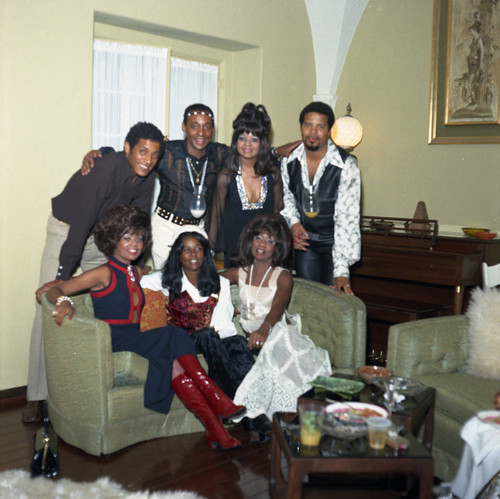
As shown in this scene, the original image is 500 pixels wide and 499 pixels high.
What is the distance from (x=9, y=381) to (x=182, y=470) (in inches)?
62.9

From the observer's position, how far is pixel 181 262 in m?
3.69

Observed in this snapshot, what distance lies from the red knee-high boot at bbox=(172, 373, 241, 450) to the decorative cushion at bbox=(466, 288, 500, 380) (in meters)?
1.29

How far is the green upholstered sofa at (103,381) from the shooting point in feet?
10.3

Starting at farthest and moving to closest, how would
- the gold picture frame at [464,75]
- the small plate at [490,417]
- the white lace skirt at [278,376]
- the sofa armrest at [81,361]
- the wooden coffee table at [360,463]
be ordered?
the gold picture frame at [464,75]
the white lace skirt at [278,376]
the sofa armrest at [81,361]
the small plate at [490,417]
the wooden coffee table at [360,463]

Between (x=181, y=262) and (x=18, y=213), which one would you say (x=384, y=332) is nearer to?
(x=181, y=262)

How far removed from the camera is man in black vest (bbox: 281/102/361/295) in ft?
12.1

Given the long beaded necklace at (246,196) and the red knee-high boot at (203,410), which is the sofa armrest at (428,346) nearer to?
the red knee-high boot at (203,410)

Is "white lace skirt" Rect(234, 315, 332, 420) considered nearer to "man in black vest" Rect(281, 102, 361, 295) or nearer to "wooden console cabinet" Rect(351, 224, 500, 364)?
"man in black vest" Rect(281, 102, 361, 295)

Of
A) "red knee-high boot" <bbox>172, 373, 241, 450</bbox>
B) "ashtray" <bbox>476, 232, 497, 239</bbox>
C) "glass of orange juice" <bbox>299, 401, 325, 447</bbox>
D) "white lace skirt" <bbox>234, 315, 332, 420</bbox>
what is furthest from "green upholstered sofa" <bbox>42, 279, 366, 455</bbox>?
"ashtray" <bbox>476, 232, 497, 239</bbox>

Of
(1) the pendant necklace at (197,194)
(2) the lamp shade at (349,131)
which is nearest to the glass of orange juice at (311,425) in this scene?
(1) the pendant necklace at (197,194)

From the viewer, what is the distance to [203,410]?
326 centimetres

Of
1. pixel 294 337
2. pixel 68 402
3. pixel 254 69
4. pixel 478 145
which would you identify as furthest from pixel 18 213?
pixel 478 145

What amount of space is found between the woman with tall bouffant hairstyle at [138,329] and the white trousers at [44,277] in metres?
0.29

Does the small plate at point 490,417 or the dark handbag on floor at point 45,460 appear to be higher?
the small plate at point 490,417
